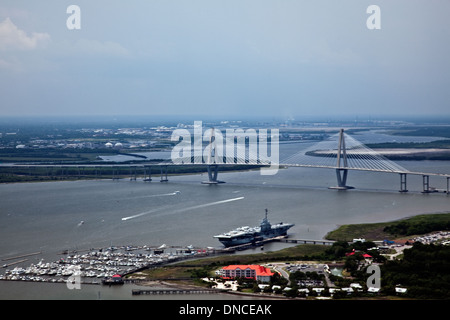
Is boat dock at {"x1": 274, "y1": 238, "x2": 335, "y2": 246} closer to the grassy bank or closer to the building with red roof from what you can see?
the grassy bank

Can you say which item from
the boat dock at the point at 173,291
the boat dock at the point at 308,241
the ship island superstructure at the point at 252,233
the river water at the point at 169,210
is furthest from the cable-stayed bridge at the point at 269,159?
the boat dock at the point at 173,291

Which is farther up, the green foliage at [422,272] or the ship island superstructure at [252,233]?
the green foliage at [422,272]

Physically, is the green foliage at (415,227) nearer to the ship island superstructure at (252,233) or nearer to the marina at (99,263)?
the ship island superstructure at (252,233)

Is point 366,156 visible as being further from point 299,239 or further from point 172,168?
point 299,239

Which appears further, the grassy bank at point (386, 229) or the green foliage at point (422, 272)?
the grassy bank at point (386, 229)

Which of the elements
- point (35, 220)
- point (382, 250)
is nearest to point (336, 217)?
point (382, 250)
